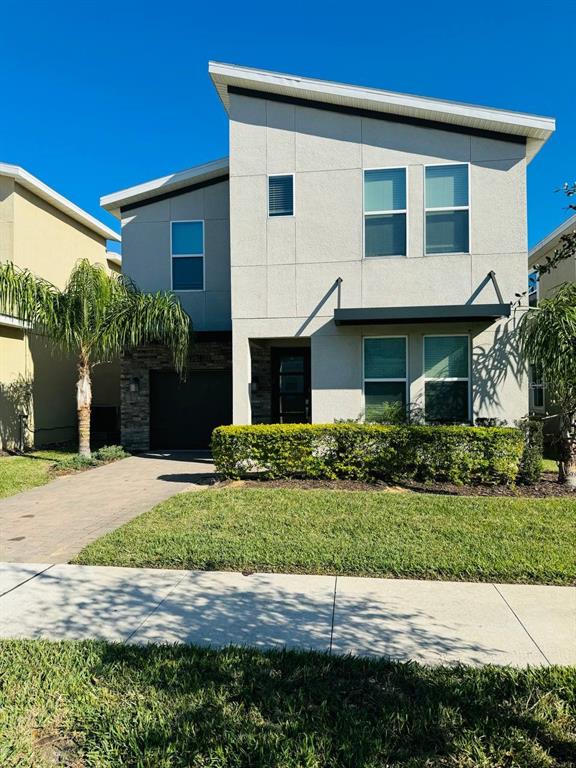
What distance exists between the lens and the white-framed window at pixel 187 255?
42.7 feet

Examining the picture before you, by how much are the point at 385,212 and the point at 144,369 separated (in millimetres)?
7393

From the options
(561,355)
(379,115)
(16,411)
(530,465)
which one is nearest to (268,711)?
(530,465)

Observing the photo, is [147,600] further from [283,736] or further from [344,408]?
[344,408]

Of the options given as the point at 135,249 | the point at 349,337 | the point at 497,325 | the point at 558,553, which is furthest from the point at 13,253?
the point at 558,553

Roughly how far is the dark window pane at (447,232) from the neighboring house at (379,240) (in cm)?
2

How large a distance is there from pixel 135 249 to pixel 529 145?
9.47 meters

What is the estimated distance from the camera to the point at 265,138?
10.6 meters

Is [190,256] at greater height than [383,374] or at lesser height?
greater

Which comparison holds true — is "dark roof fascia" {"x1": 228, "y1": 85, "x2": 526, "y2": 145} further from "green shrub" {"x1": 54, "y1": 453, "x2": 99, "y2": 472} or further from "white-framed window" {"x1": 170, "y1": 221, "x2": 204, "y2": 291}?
"green shrub" {"x1": 54, "y1": 453, "x2": 99, "y2": 472}

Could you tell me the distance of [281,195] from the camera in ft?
34.7

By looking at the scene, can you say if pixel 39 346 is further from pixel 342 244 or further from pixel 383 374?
pixel 383 374

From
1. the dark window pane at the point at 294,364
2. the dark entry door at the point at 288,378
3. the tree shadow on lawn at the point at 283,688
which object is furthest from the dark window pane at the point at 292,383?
the tree shadow on lawn at the point at 283,688

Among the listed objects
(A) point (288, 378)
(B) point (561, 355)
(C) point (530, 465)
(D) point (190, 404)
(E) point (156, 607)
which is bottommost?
(E) point (156, 607)

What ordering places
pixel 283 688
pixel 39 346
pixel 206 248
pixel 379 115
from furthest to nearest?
pixel 39 346
pixel 206 248
pixel 379 115
pixel 283 688
